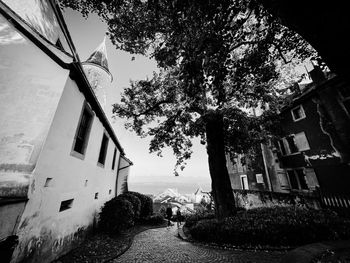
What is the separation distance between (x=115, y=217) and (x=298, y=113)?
17.2m

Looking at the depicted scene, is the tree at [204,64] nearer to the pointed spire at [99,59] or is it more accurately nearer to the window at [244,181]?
the pointed spire at [99,59]

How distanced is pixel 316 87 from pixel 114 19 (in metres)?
15.1

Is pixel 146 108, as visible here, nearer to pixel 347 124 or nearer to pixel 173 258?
pixel 173 258

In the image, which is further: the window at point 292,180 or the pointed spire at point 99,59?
the pointed spire at point 99,59

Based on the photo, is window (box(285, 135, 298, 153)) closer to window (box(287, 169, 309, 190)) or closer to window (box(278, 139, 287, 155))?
A: window (box(278, 139, 287, 155))

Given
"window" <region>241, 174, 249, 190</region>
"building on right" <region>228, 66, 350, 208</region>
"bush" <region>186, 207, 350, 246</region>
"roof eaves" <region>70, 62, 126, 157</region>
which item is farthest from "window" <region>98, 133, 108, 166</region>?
"window" <region>241, 174, 249, 190</region>

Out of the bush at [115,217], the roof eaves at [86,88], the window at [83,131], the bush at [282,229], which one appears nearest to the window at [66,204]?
the window at [83,131]

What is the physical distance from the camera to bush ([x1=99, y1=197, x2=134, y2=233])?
8.57 meters

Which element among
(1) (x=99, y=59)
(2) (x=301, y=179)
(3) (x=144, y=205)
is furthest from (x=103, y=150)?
(2) (x=301, y=179)

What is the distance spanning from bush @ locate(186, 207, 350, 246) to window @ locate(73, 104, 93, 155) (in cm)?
727

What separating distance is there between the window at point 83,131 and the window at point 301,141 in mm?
16742

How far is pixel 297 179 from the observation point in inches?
567

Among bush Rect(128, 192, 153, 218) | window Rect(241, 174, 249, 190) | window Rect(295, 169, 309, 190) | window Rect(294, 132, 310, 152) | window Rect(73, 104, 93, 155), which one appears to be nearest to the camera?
window Rect(73, 104, 93, 155)

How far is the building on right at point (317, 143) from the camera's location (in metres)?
10.7
